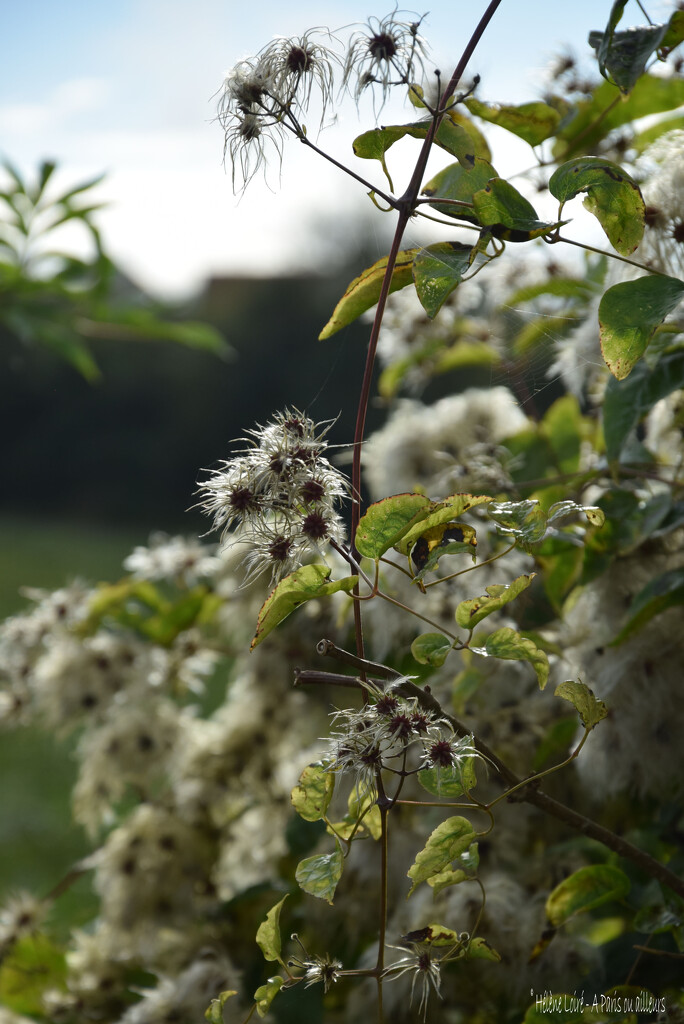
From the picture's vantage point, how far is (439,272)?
25cm

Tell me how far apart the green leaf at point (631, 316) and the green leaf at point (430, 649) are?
9 cm

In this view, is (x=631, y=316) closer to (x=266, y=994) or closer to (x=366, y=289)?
(x=366, y=289)

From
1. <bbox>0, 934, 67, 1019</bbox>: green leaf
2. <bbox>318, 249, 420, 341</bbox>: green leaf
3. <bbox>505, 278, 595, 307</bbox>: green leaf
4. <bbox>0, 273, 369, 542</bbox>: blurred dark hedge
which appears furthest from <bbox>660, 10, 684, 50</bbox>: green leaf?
<bbox>0, 273, 369, 542</bbox>: blurred dark hedge

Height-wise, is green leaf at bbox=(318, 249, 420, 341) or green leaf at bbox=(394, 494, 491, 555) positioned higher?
green leaf at bbox=(318, 249, 420, 341)

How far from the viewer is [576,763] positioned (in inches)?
16.4

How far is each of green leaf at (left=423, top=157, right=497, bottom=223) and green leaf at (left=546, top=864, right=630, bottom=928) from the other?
234 millimetres

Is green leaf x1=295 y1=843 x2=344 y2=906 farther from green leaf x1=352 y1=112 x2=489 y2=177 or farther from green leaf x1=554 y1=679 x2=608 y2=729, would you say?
green leaf x1=352 y1=112 x2=489 y2=177

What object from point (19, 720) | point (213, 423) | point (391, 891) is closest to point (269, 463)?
point (391, 891)

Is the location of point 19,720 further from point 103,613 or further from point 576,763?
point 576,763

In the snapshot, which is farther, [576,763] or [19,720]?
[19,720]

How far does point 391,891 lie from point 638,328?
1.10 feet

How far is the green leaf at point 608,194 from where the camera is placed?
245mm

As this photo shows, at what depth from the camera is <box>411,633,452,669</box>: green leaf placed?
0.79 ft

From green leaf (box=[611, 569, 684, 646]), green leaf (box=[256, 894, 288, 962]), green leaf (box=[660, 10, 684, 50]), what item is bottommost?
green leaf (box=[256, 894, 288, 962])
